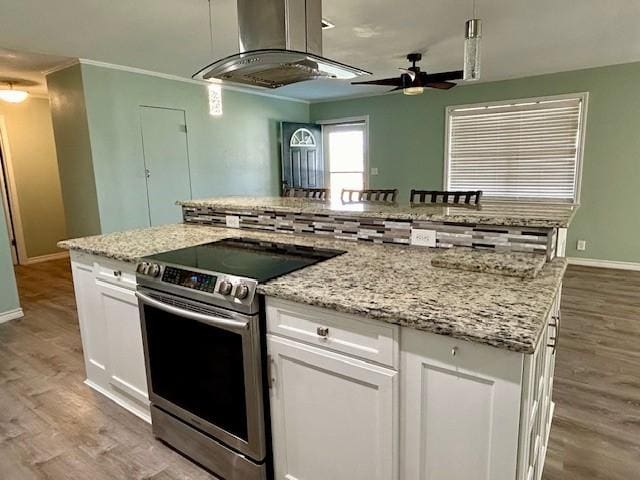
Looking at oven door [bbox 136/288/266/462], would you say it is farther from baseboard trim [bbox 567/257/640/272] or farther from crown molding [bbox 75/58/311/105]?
baseboard trim [bbox 567/257/640/272]

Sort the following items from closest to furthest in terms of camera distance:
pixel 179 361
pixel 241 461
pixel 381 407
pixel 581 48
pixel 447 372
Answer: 1. pixel 447 372
2. pixel 381 407
3. pixel 241 461
4. pixel 179 361
5. pixel 581 48

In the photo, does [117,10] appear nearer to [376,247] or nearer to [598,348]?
A: [376,247]

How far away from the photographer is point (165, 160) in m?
4.81

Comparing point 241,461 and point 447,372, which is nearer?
point 447,372

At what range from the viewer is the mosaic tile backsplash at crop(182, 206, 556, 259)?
64.0 inches

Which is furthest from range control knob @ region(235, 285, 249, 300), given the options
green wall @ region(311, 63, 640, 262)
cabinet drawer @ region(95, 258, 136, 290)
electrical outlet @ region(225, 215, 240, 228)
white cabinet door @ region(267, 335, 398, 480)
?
green wall @ region(311, 63, 640, 262)

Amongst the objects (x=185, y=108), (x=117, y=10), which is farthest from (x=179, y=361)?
(x=185, y=108)

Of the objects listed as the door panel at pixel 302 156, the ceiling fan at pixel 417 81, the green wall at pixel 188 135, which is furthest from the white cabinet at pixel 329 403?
Answer: the door panel at pixel 302 156

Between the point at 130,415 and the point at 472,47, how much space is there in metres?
2.69

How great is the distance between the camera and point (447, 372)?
1093mm

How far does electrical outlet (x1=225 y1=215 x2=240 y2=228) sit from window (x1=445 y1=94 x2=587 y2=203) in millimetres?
3874

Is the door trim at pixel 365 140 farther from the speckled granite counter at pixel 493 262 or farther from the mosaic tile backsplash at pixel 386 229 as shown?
the speckled granite counter at pixel 493 262

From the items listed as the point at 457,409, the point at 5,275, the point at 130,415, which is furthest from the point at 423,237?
the point at 5,275

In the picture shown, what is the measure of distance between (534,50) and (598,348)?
2.90 meters
